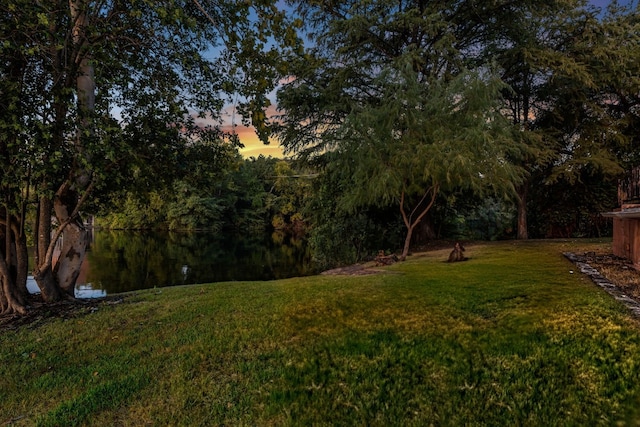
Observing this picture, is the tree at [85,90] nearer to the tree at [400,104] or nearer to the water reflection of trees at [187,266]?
the tree at [400,104]

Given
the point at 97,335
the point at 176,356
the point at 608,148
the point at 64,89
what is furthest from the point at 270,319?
the point at 608,148

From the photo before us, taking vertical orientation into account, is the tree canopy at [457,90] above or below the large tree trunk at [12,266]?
above

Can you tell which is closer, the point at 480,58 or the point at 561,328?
the point at 561,328

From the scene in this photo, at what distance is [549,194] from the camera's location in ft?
64.0

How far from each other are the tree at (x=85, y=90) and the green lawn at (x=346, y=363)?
81.0 inches

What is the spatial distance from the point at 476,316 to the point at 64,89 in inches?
262

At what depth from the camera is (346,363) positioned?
3832 mm

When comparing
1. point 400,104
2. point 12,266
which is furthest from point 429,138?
point 12,266

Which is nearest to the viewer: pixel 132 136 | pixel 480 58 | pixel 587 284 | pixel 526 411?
pixel 526 411

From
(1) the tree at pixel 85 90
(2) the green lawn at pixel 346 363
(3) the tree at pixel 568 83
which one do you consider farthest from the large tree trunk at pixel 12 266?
(3) the tree at pixel 568 83

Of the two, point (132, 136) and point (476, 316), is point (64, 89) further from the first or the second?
point (476, 316)

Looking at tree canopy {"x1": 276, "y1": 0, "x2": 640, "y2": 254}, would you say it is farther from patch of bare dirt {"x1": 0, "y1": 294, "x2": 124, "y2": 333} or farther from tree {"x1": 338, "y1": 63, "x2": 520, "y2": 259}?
patch of bare dirt {"x1": 0, "y1": 294, "x2": 124, "y2": 333}

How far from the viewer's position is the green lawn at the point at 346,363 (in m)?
3.07

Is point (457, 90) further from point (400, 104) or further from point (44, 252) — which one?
point (44, 252)
